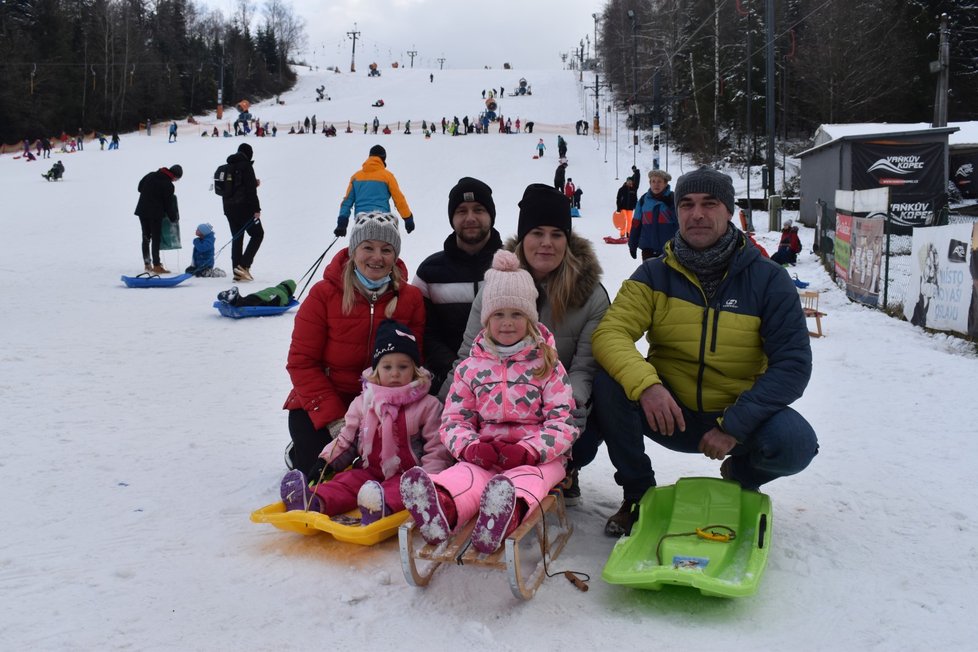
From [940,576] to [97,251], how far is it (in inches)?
546

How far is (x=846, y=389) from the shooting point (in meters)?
5.78

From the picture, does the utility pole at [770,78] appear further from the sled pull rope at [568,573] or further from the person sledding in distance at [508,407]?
the sled pull rope at [568,573]

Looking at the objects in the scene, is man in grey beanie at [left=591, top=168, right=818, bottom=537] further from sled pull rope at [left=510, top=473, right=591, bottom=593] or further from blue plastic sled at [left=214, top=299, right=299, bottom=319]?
blue plastic sled at [left=214, top=299, right=299, bottom=319]

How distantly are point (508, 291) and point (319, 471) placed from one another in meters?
1.09

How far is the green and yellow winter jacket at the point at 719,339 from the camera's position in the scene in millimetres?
2887

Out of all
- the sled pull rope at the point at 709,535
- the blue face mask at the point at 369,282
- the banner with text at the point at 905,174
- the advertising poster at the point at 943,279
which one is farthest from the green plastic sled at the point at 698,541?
the banner with text at the point at 905,174

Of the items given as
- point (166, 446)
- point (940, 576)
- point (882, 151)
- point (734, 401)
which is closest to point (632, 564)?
point (734, 401)

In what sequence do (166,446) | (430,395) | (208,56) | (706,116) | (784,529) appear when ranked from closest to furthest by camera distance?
1. (784,529)
2. (430,395)
3. (166,446)
4. (706,116)
5. (208,56)

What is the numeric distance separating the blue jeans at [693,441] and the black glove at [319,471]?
3.71 ft

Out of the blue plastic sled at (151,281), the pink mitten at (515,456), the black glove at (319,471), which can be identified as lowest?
the black glove at (319,471)

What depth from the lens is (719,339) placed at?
3.06m

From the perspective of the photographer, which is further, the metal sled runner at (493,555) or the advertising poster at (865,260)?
the advertising poster at (865,260)

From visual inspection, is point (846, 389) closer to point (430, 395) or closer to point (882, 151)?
point (430, 395)

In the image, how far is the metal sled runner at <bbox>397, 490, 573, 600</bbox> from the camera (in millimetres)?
2402
